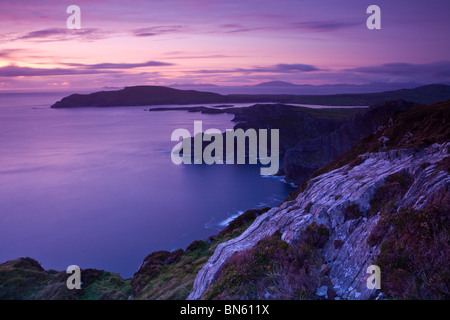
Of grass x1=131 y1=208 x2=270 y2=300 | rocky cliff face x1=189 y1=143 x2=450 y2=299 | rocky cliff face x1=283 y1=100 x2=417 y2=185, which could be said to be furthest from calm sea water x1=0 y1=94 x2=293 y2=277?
rocky cliff face x1=189 y1=143 x2=450 y2=299

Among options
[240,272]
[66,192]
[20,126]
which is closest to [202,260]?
[240,272]

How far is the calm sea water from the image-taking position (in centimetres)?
4834

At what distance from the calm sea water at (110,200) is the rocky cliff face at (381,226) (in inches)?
1265

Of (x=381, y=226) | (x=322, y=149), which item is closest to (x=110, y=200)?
(x=322, y=149)

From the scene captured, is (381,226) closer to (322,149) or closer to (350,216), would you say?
(350,216)

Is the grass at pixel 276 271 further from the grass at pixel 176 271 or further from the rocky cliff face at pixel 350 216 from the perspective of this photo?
the grass at pixel 176 271

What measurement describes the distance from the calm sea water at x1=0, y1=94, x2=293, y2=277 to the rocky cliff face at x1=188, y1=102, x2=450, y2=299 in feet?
105

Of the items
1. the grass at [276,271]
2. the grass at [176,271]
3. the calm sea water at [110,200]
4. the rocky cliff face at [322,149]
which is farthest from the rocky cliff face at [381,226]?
the rocky cliff face at [322,149]

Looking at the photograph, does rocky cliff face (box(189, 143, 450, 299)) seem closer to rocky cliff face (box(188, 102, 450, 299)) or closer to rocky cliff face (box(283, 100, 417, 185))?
rocky cliff face (box(188, 102, 450, 299))

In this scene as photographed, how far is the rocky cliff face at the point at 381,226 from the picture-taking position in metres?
9.23

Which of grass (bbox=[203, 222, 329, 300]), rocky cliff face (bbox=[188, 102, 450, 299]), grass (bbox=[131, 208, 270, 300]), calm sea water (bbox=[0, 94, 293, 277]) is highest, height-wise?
rocky cliff face (bbox=[188, 102, 450, 299])

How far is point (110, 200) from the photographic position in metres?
68.0

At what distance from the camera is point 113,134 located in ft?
502

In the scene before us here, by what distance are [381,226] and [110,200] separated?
64884mm
